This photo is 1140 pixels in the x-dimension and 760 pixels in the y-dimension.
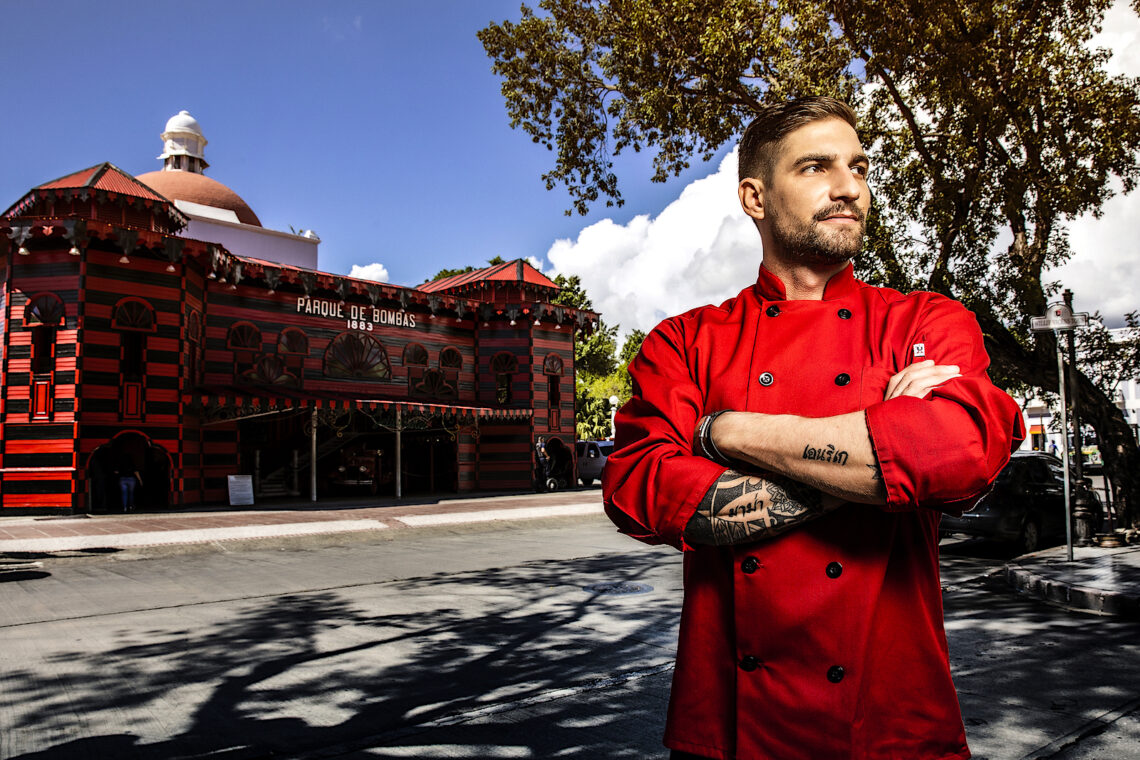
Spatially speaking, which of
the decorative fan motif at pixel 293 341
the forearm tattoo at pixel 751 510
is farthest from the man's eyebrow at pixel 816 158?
the decorative fan motif at pixel 293 341

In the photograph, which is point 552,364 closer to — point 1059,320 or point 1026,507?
point 1026,507

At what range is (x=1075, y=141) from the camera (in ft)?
39.5

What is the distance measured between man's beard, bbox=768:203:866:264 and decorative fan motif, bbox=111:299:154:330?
863 inches

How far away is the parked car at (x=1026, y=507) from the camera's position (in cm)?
1210

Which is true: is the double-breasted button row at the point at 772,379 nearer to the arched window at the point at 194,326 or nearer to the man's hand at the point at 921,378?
the man's hand at the point at 921,378

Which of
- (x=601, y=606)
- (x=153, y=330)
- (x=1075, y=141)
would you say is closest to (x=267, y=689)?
(x=601, y=606)

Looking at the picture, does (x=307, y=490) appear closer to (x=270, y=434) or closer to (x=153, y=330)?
(x=270, y=434)

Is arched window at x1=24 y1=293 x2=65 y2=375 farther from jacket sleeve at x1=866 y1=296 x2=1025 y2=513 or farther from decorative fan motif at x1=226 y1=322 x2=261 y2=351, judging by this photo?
jacket sleeve at x1=866 y1=296 x2=1025 y2=513

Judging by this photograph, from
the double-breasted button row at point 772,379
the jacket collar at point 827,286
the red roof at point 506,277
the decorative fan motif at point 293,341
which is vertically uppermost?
the red roof at point 506,277

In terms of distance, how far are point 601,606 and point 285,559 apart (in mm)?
6650

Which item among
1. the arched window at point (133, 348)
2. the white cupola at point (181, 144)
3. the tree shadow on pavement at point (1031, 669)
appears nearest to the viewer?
the tree shadow on pavement at point (1031, 669)

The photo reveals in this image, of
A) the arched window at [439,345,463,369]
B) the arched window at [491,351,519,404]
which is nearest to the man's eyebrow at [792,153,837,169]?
the arched window at [439,345,463,369]

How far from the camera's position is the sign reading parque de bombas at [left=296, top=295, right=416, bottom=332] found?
2548 centimetres

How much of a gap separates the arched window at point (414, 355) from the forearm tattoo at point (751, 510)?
26925 millimetres
